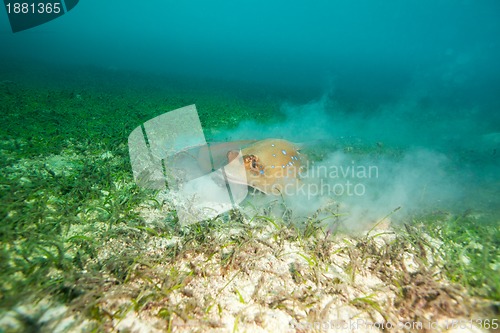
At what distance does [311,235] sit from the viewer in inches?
116

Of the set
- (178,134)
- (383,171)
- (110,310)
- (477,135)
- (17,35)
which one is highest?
(17,35)

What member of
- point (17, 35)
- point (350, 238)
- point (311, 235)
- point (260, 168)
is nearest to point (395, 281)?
point (350, 238)

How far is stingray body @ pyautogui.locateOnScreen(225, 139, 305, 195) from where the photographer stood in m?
3.62

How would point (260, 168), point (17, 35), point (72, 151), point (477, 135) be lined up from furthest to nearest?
point (17, 35)
point (477, 135)
point (72, 151)
point (260, 168)

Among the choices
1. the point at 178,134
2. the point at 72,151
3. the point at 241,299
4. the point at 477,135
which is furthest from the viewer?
the point at 477,135

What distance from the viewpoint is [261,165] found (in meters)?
3.77

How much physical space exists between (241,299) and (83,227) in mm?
2097

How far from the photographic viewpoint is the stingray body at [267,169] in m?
3.62

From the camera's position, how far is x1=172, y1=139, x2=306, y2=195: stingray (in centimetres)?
363

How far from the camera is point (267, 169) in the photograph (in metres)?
3.82

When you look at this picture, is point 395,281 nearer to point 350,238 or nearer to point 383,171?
point 350,238

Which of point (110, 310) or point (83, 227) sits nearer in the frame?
point (110, 310)

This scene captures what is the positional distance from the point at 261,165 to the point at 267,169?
0.43 ft

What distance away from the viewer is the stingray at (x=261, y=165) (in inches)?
143
